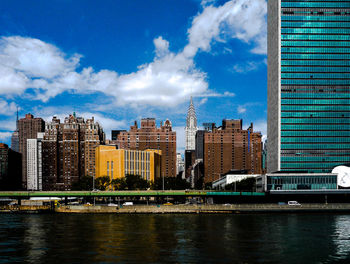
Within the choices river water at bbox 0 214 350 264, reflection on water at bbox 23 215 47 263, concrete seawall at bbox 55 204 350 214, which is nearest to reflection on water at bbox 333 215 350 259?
river water at bbox 0 214 350 264

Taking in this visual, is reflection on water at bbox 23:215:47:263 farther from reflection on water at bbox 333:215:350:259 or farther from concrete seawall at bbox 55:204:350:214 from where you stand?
concrete seawall at bbox 55:204:350:214

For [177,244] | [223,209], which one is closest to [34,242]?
[177,244]

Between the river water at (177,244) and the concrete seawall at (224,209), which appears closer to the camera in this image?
the river water at (177,244)

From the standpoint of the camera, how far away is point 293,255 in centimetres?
7188

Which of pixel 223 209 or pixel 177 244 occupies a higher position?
pixel 177 244

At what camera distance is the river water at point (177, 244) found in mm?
68875

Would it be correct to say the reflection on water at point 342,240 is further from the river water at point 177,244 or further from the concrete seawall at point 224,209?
the concrete seawall at point 224,209

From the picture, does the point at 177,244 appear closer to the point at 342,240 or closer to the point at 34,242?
the point at 34,242

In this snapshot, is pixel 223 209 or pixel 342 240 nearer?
pixel 342 240

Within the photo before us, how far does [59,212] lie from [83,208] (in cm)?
1244

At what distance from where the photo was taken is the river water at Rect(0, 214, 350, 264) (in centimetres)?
6888

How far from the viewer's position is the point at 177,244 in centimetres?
8294


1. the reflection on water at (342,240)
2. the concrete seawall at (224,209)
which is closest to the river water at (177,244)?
the reflection on water at (342,240)

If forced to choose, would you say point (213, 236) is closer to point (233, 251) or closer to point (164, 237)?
point (164, 237)
